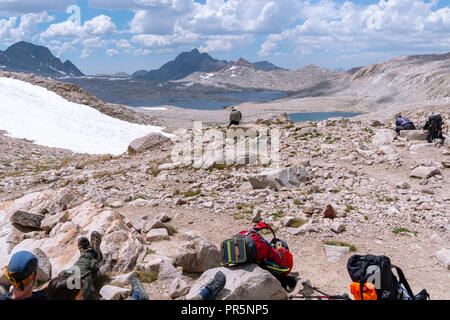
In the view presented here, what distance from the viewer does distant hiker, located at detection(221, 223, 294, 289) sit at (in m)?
5.54

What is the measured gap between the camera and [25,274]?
4176mm

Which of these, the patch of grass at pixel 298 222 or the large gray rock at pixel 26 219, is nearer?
the large gray rock at pixel 26 219

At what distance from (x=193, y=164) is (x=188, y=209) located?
4515mm

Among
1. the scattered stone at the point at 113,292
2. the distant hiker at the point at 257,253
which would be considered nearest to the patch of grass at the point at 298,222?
the distant hiker at the point at 257,253

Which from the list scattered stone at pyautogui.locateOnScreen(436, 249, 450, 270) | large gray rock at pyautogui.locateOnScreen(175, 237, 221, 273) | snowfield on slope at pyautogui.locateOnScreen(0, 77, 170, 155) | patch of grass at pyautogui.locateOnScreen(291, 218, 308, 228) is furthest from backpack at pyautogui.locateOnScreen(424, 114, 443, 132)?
snowfield on slope at pyautogui.locateOnScreen(0, 77, 170, 155)

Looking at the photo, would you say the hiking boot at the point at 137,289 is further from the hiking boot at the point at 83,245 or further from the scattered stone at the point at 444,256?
the scattered stone at the point at 444,256

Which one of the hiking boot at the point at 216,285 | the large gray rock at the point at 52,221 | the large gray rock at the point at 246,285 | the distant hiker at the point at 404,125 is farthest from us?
the distant hiker at the point at 404,125

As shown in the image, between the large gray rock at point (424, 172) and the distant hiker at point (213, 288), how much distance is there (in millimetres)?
10117

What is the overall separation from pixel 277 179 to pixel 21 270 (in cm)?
907

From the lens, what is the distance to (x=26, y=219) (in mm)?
8398

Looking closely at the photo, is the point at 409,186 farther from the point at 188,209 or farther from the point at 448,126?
the point at 448,126

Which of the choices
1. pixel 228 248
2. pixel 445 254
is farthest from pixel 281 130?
pixel 228 248

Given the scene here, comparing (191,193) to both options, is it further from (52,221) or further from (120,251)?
(120,251)

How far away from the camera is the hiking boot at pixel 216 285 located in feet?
16.3
